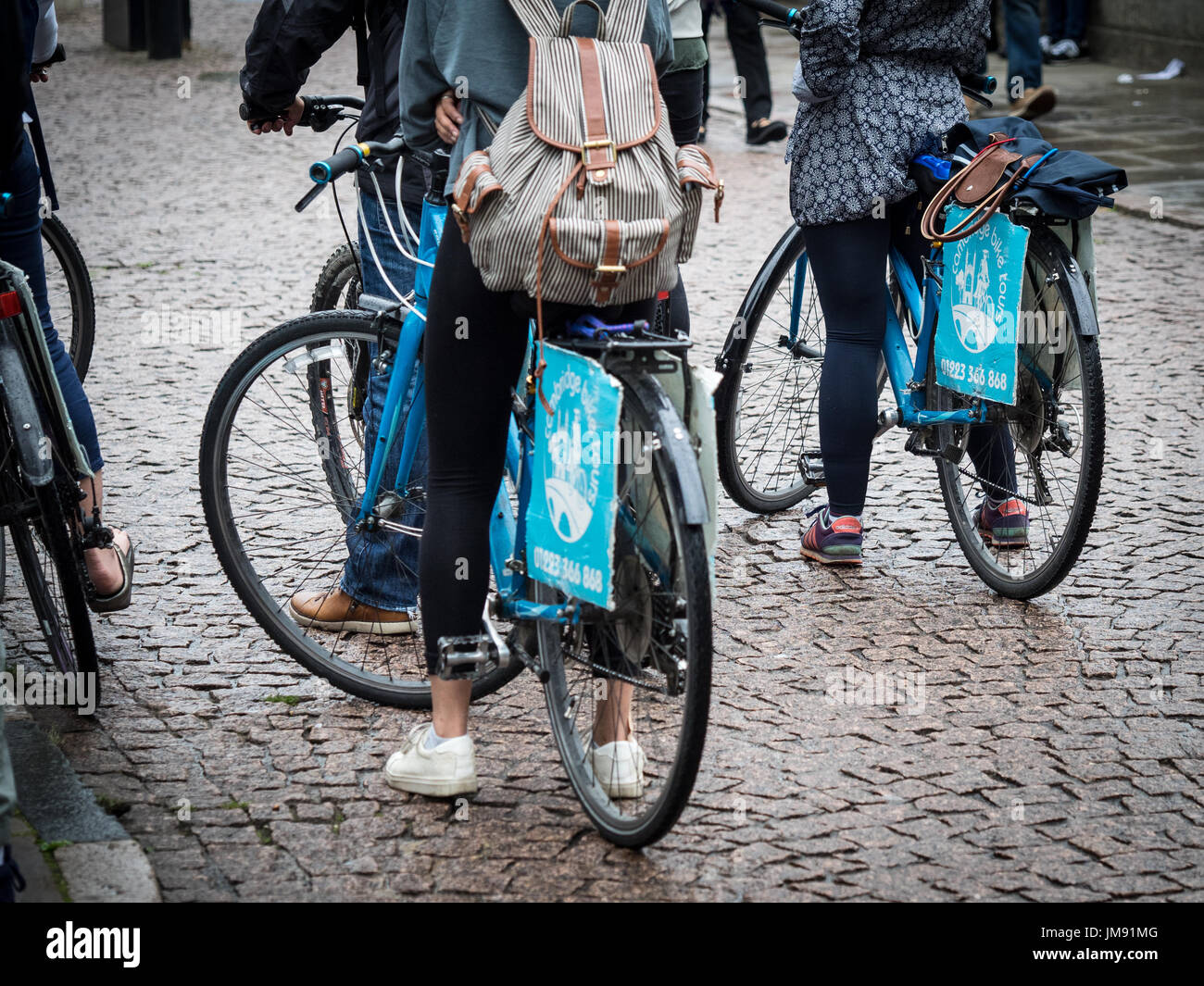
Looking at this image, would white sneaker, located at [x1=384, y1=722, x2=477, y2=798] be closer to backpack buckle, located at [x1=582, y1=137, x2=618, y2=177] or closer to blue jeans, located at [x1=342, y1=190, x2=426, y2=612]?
blue jeans, located at [x1=342, y1=190, x2=426, y2=612]

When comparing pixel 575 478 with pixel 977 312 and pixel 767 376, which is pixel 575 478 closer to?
pixel 977 312

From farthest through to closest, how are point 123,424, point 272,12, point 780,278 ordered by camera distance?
1. point 123,424
2. point 780,278
3. point 272,12

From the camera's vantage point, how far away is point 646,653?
2.90 m

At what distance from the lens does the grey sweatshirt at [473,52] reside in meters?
2.76

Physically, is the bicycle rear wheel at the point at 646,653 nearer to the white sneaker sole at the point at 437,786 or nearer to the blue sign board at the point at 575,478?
the blue sign board at the point at 575,478

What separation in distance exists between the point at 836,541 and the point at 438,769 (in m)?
1.66

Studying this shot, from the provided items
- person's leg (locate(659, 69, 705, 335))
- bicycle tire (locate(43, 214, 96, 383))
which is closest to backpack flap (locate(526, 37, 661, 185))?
person's leg (locate(659, 69, 705, 335))

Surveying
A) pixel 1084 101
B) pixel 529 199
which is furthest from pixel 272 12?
pixel 1084 101

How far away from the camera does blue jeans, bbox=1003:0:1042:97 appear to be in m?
11.7

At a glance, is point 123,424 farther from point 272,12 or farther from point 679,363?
point 679,363

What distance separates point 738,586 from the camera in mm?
4391

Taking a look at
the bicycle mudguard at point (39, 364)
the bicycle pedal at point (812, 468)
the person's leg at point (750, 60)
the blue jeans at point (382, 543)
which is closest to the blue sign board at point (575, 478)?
the blue jeans at point (382, 543)
